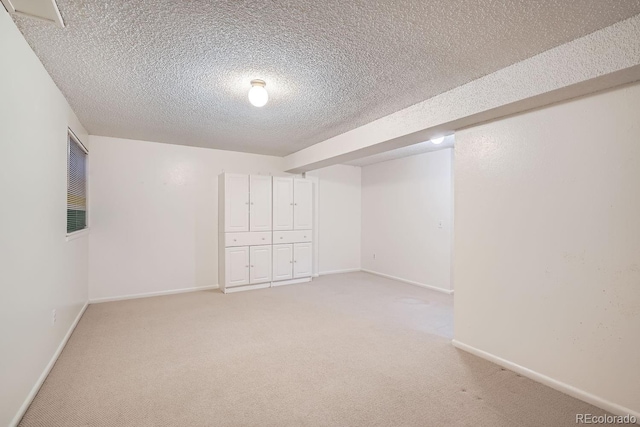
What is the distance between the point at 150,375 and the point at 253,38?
2.45 meters

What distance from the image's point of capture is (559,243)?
206 centimetres

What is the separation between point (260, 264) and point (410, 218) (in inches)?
108

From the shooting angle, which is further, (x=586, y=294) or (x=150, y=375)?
(x=150, y=375)

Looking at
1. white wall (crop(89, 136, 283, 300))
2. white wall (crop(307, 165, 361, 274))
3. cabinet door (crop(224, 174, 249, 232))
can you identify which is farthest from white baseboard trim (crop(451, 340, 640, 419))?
white wall (crop(89, 136, 283, 300))

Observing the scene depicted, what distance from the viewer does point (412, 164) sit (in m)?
5.29

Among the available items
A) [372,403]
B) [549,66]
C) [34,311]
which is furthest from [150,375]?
[549,66]

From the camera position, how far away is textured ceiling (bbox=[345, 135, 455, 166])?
4351 mm

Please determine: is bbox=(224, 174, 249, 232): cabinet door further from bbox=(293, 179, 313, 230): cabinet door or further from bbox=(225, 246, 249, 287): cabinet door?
bbox=(293, 179, 313, 230): cabinet door

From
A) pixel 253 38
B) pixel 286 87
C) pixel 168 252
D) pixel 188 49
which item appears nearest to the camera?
pixel 253 38

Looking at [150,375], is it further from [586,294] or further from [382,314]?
[586,294]

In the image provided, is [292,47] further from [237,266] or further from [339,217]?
[339,217]

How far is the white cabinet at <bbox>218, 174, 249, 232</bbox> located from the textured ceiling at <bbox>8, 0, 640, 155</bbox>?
1.64m

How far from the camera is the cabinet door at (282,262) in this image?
4.92 metres

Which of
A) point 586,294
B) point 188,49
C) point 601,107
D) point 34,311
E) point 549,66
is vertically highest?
point 188,49
